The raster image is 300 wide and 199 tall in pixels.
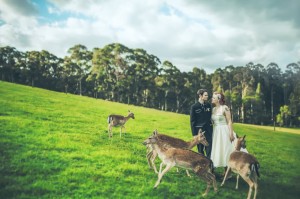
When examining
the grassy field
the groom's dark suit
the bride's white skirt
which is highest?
the groom's dark suit

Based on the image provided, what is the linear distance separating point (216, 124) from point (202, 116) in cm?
71

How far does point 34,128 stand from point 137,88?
212ft

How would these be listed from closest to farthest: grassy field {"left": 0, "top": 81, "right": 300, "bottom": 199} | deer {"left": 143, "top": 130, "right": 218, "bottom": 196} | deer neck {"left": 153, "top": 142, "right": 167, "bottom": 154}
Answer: grassy field {"left": 0, "top": 81, "right": 300, "bottom": 199}
deer {"left": 143, "top": 130, "right": 218, "bottom": 196}
deer neck {"left": 153, "top": 142, "right": 167, "bottom": 154}

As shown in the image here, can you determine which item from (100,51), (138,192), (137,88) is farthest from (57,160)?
(137,88)

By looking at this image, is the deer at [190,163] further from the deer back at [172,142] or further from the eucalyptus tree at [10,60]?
the eucalyptus tree at [10,60]

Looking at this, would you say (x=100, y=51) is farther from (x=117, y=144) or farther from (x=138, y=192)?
(x=138, y=192)

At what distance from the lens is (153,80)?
264 ft

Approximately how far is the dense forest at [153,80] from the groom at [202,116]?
60.8m

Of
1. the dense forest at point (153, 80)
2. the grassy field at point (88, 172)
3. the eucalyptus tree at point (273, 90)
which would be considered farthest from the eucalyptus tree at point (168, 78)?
the grassy field at point (88, 172)

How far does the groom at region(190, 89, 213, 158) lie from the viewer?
12.1 metres

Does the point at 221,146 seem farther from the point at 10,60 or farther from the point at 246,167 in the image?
the point at 10,60

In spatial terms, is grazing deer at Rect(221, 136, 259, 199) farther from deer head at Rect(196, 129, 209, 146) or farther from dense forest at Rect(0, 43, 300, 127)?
dense forest at Rect(0, 43, 300, 127)

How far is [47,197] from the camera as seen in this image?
28.4 feet

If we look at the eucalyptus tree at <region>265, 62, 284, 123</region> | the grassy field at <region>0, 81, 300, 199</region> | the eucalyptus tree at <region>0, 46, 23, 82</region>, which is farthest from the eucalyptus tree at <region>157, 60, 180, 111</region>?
the grassy field at <region>0, 81, 300, 199</region>
